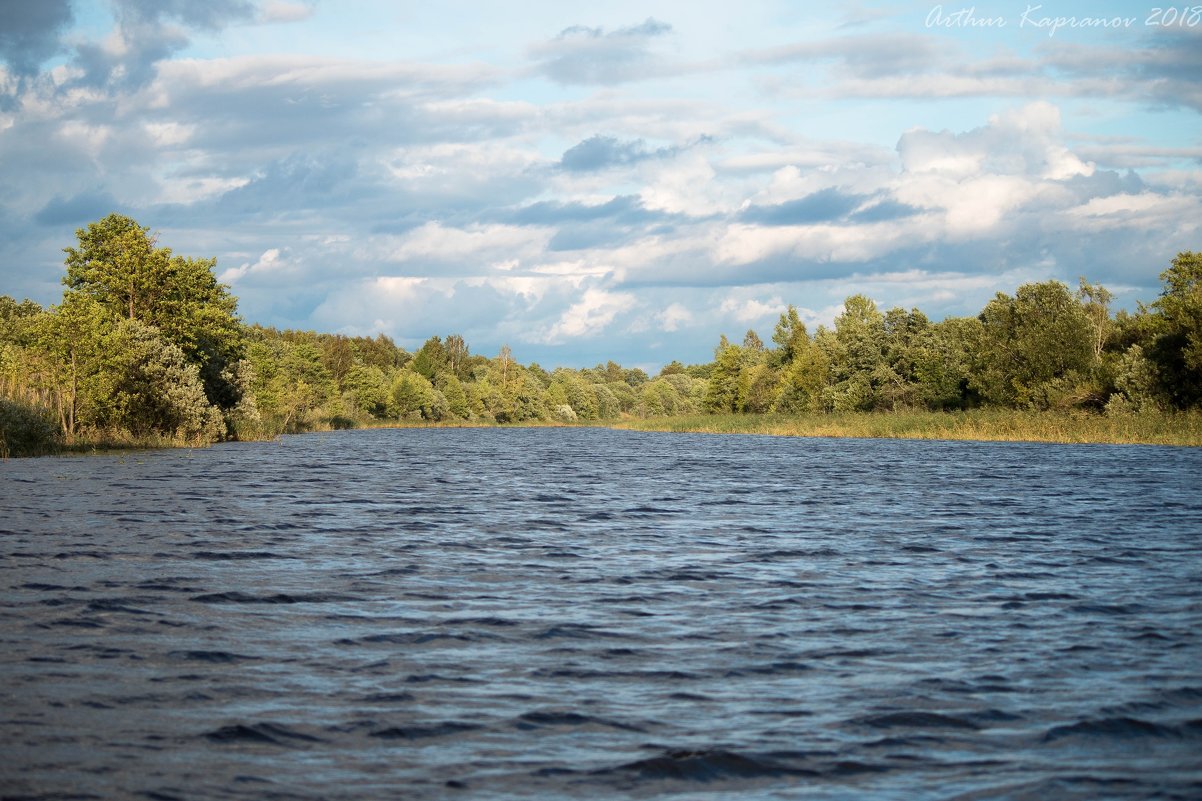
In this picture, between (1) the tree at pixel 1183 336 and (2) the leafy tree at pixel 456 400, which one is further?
(2) the leafy tree at pixel 456 400

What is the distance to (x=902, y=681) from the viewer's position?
463 inches

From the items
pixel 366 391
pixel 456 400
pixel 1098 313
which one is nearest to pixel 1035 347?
pixel 1098 313

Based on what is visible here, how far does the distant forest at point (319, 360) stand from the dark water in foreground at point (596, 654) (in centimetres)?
2887

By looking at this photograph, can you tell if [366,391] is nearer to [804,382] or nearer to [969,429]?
[804,382]

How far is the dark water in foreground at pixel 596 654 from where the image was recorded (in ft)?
29.0

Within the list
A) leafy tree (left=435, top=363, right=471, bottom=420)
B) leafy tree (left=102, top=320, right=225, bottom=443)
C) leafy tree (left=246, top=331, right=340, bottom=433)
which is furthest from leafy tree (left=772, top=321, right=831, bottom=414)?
leafy tree (left=435, top=363, right=471, bottom=420)

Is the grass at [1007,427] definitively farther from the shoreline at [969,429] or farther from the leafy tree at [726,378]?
the leafy tree at [726,378]

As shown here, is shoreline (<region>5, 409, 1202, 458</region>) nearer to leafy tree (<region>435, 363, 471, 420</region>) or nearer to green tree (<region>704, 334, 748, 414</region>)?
green tree (<region>704, 334, 748, 414</region>)

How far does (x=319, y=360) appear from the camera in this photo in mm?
144750

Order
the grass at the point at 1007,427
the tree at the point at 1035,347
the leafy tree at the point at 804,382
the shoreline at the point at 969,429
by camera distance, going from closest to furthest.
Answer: the shoreline at the point at 969,429, the grass at the point at 1007,427, the tree at the point at 1035,347, the leafy tree at the point at 804,382

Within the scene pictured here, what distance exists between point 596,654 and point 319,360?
137 meters

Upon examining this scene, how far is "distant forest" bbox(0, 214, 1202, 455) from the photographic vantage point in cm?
5669

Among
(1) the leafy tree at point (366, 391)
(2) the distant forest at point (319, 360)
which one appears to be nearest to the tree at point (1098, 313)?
(2) the distant forest at point (319, 360)

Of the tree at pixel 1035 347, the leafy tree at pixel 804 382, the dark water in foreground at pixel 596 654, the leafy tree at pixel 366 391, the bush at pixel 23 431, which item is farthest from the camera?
the leafy tree at pixel 366 391
